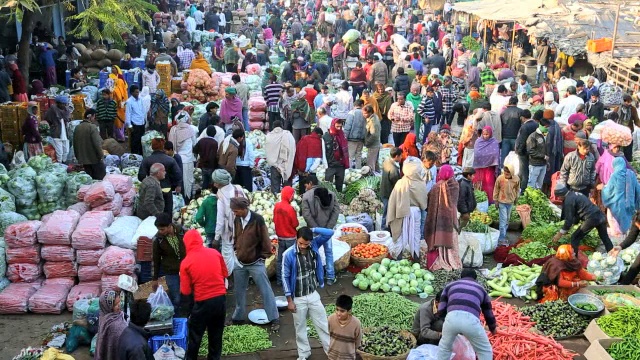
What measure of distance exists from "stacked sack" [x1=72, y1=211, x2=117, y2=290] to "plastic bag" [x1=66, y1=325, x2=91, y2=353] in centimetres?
116

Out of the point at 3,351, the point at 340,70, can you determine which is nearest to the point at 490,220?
the point at 3,351

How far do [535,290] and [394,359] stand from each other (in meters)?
2.63

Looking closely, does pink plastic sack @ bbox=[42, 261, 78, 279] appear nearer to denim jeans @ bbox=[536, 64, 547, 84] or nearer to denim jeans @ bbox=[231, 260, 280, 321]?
denim jeans @ bbox=[231, 260, 280, 321]

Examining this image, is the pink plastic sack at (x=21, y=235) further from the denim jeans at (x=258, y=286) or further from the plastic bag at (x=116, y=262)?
the denim jeans at (x=258, y=286)

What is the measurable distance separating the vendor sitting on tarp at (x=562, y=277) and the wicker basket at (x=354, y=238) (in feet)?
8.15

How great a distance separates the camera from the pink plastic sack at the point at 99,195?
31.3ft

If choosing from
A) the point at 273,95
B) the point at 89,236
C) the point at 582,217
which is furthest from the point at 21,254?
the point at 582,217

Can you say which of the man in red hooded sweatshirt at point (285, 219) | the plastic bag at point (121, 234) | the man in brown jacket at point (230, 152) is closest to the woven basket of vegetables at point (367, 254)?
the man in red hooded sweatshirt at point (285, 219)

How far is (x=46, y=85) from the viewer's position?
1648cm

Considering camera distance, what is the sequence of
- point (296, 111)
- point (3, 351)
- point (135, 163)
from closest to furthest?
point (3, 351), point (135, 163), point (296, 111)

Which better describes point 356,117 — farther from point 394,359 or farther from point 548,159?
point 394,359

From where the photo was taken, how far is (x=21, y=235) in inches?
345

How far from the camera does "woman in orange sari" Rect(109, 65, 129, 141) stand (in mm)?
13648

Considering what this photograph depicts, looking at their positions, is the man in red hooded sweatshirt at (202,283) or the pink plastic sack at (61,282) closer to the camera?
the man in red hooded sweatshirt at (202,283)
